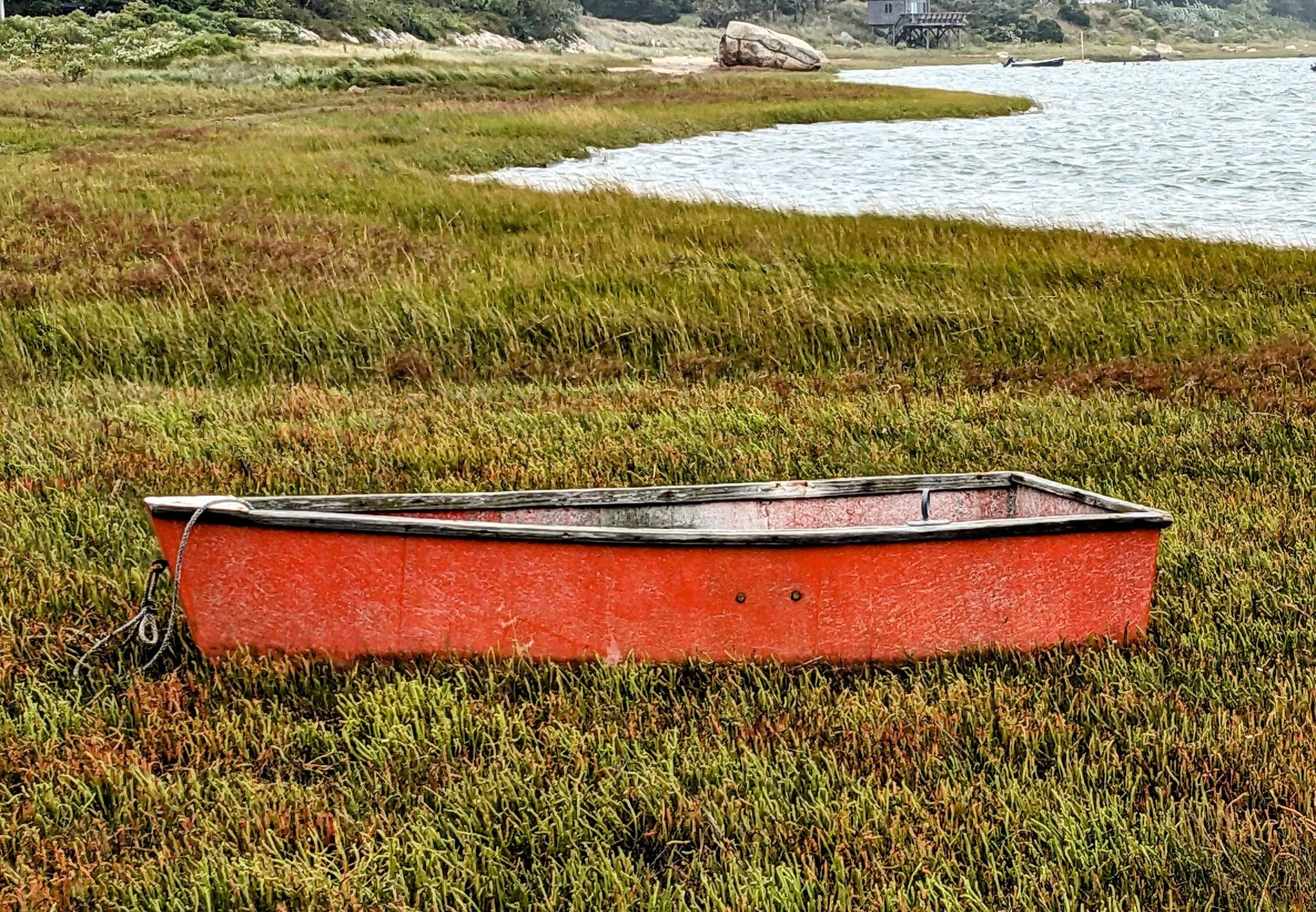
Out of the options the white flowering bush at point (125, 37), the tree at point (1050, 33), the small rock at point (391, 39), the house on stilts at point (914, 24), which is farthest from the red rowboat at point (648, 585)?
the tree at point (1050, 33)

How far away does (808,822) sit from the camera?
3.58m

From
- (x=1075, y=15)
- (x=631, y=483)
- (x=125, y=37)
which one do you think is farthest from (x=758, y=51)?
(x=1075, y=15)

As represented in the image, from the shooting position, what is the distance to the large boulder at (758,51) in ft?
225

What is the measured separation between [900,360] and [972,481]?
448 centimetres

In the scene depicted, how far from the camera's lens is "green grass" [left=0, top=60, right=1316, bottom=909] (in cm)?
344

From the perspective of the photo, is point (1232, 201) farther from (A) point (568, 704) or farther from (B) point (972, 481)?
(A) point (568, 704)

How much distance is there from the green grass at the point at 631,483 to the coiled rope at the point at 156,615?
0.39 feet

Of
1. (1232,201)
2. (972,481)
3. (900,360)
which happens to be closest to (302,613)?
(972,481)

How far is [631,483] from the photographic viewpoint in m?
7.00

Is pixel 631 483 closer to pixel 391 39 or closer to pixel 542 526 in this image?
pixel 542 526

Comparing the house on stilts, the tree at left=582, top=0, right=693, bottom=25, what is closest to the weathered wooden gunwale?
the tree at left=582, top=0, right=693, bottom=25

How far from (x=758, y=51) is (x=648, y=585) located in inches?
2723

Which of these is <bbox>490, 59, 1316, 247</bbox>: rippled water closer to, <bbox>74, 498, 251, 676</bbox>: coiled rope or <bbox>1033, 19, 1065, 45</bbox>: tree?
<bbox>74, 498, 251, 676</bbox>: coiled rope

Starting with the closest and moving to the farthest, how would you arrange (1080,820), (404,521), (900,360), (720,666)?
(1080,820) < (404,521) < (720,666) < (900,360)
